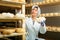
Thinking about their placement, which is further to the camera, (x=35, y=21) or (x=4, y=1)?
(x=35, y=21)

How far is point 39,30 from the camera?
8.71ft

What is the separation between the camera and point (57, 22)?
302 centimetres

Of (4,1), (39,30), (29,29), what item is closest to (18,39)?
(29,29)

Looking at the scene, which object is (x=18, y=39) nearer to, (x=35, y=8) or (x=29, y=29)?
(x=29, y=29)

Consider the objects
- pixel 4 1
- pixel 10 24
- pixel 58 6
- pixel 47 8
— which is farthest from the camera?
pixel 47 8

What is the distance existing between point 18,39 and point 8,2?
0.80 meters

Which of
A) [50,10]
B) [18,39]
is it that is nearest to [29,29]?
[18,39]

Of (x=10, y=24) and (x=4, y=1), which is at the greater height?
(x=4, y=1)

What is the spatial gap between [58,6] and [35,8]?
2.34 feet

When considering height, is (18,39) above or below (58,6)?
below

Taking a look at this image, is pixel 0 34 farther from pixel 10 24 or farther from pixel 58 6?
pixel 58 6

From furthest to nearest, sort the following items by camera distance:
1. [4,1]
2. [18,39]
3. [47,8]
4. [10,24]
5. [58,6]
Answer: [47,8] < [58,6] < [10,24] < [18,39] < [4,1]

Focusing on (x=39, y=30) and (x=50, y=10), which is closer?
(x=39, y=30)

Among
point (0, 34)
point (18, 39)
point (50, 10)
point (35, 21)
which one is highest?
point (50, 10)
